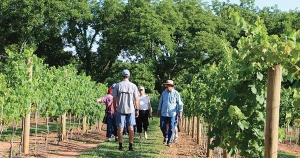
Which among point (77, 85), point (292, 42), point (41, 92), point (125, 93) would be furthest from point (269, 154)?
point (77, 85)

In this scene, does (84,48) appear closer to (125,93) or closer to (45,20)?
(45,20)

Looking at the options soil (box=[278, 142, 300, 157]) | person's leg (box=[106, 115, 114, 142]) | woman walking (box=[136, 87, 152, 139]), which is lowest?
soil (box=[278, 142, 300, 157])

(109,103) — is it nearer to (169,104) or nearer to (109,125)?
(109,125)

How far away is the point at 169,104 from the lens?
39.3ft

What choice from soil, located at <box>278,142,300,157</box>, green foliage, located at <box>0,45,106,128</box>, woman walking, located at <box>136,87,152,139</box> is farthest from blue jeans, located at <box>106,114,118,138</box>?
soil, located at <box>278,142,300,157</box>

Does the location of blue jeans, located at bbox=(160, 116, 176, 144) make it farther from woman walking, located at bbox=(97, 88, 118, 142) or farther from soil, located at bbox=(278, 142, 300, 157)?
soil, located at bbox=(278, 142, 300, 157)

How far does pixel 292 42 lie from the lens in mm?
4180

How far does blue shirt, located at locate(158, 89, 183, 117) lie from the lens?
12.0 m

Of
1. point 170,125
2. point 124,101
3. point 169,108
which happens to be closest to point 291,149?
point 170,125

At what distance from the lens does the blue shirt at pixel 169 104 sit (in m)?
12.0

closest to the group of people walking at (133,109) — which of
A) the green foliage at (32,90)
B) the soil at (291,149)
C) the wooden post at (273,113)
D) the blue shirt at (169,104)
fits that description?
the blue shirt at (169,104)

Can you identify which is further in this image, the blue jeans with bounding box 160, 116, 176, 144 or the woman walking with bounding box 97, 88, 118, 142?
the woman walking with bounding box 97, 88, 118, 142

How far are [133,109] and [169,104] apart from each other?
1.92 m

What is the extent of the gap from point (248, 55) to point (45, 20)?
32126 millimetres
